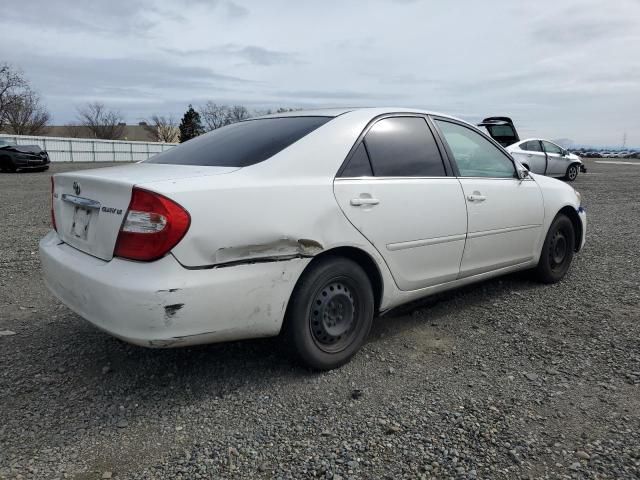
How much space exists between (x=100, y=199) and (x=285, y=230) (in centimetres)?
96

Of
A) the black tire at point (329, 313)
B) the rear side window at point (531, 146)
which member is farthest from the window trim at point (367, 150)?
the rear side window at point (531, 146)

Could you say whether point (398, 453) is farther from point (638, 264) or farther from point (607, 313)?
point (638, 264)

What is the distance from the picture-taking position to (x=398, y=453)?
220 centimetres

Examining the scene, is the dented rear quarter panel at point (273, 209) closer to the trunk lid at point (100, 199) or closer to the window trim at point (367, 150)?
the window trim at point (367, 150)

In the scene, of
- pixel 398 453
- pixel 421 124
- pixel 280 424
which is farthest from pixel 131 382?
pixel 421 124

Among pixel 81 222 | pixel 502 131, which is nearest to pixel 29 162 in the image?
pixel 502 131

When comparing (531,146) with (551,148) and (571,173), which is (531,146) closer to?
(551,148)

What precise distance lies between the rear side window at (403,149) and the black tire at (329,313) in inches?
26.6

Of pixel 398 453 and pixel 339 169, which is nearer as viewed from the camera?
pixel 398 453

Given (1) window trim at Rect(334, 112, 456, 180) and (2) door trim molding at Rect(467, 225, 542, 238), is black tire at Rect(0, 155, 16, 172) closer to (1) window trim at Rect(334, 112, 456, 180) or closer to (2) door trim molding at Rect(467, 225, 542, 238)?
(1) window trim at Rect(334, 112, 456, 180)

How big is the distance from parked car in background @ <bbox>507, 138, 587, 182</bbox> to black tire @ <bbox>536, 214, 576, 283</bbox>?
432 inches

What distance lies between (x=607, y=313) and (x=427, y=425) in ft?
7.39

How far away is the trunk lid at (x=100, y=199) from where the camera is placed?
245 centimetres

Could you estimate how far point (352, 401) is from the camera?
263cm
